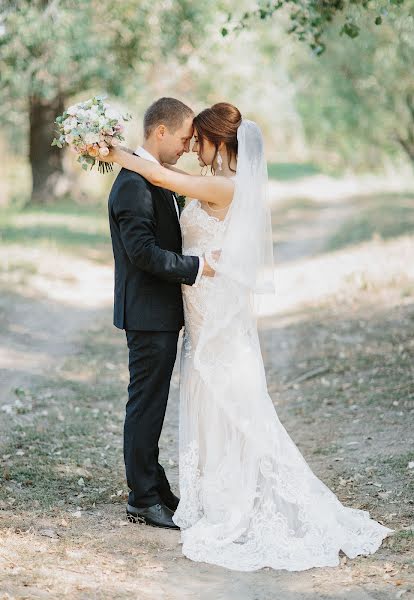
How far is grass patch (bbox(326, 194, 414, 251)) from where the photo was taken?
17.6 meters

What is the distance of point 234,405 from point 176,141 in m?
1.51

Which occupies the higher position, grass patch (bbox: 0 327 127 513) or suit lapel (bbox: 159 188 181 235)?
suit lapel (bbox: 159 188 181 235)

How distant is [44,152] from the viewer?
23.5 m

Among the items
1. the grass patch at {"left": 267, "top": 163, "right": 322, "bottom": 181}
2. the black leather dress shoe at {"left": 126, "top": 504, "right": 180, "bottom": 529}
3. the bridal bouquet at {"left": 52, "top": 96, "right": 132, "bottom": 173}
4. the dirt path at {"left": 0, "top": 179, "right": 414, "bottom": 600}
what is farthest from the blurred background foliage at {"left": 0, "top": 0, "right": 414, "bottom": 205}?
the black leather dress shoe at {"left": 126, "top": 504, "right": 180, "bottom": 529}

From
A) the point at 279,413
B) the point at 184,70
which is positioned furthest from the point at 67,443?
the point at 184,70

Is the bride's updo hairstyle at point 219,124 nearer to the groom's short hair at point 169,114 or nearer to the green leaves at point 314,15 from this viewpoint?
the groom's short hair at point 169,114

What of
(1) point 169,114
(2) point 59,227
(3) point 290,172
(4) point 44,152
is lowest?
(1) point 169,114

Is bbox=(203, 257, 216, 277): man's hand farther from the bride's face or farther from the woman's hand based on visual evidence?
the woman's hand

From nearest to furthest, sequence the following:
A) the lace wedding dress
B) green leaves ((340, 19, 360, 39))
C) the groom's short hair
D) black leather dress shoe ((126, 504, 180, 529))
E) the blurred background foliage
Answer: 1. the groom's short hair
2. the lace wedding dress
3. black leather dress shoe ((126, 504, 180, 529))
4. green leaves ((340, 19, 360, 39))
5. the blurred background foliage

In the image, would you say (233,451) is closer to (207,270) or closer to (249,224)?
(207,270)

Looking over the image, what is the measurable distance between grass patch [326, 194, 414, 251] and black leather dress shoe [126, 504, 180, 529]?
12594 mm

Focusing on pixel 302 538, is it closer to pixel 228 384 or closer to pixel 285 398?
pixel 228 384

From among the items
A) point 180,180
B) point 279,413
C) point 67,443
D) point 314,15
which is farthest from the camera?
point 279,413

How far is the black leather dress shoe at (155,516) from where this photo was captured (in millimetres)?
4855
